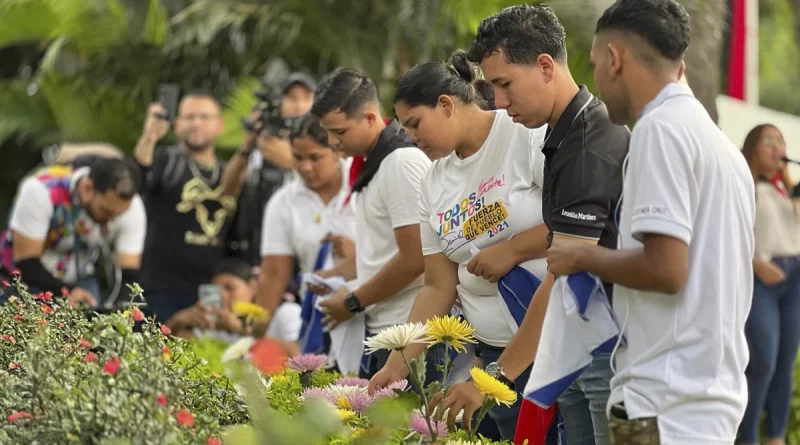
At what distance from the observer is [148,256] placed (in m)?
7.89

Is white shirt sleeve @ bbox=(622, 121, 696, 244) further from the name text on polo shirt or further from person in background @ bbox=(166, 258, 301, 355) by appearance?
person in background @ bbox=(166, 258, 301, 355)

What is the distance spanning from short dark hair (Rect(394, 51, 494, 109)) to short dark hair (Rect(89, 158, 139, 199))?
304 cm

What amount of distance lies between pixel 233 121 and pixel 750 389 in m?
5.61

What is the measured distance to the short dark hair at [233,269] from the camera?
797 centimetres

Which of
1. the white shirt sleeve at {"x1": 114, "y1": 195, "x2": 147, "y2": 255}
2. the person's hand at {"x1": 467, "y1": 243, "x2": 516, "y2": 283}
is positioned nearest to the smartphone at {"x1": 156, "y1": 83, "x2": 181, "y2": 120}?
the white shirt sleeve at {"x1": 114, "y1": 195, "x2": 147, "y2": 255}

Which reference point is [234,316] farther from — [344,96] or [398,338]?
[398,338]

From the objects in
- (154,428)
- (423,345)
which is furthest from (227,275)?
(154,428)

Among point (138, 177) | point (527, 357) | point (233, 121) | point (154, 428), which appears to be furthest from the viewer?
point (233, 121)

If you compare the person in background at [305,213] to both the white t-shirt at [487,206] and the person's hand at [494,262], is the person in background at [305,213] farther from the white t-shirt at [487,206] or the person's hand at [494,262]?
the person's hand at [494,262]

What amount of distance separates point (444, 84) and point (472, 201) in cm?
37

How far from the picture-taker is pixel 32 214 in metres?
6.66

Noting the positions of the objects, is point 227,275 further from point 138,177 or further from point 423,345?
point 423,345

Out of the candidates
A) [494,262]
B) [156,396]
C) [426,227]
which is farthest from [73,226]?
[156,396]

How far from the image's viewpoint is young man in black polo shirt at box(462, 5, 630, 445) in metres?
3.27
